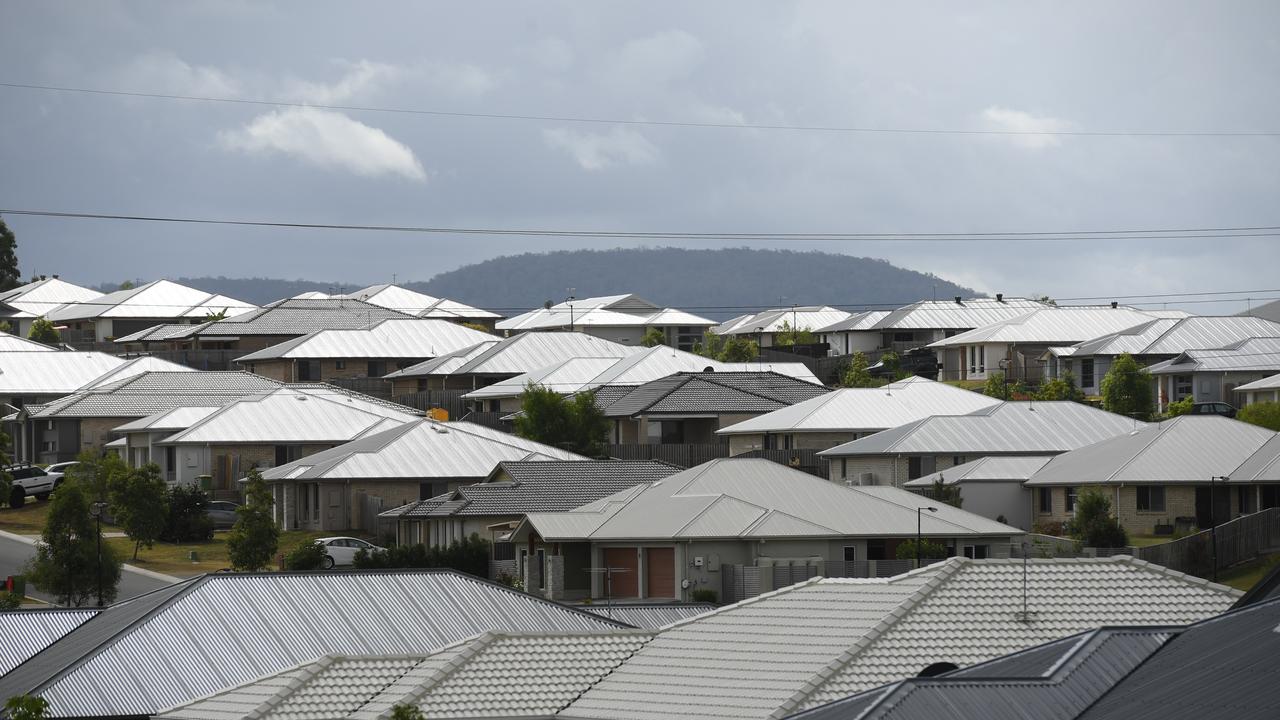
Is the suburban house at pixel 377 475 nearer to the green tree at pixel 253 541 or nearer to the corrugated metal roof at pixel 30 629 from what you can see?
the green tree at pixel 253 541

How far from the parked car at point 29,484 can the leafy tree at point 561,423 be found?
63.5 ft

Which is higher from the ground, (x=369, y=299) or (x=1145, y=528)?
(x=369, y=299)

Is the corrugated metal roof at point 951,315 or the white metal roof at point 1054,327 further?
the corrugated metal roof at point 951,315

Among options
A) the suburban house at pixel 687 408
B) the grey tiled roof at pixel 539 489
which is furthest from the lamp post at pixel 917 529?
the suburban house at pixel 687 408

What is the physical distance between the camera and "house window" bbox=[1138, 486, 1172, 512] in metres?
61.9

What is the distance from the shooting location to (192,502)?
6981 cm

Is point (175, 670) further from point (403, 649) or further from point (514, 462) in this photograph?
point (514, 462)

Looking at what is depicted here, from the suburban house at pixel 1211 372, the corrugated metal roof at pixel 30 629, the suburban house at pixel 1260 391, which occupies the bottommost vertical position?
the corrugated metal roof at pixel 30 629

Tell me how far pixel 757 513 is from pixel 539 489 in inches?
429

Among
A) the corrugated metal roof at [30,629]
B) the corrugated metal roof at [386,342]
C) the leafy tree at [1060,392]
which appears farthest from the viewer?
the corrugated metal roof at [386,342]

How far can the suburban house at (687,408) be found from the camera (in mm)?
86750

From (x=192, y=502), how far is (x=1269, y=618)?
173 feet

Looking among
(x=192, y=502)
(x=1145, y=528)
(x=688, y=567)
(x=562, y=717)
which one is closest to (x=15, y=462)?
(x=192, y=502)

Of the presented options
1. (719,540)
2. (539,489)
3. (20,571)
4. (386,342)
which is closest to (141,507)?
(20,571)
